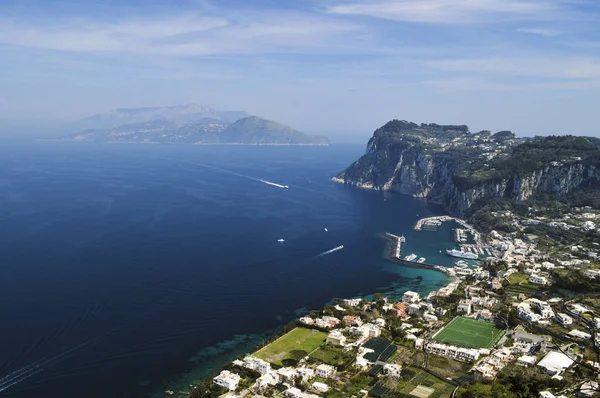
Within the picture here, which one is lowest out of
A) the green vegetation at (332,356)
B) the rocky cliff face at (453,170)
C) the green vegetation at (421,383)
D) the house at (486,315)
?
the green vegetation at (332,356)

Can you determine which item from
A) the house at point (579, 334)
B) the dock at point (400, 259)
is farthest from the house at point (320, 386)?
the dock at point (400, 259)

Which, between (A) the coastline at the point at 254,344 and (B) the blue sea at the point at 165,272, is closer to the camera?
(A) the coastline at the point at 254,344

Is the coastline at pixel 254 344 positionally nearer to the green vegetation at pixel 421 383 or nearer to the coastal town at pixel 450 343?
the coastal town at pixel 450 343

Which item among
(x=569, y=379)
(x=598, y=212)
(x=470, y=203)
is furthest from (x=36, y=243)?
(x=598, y=212)

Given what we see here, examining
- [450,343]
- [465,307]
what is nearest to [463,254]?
[465,307]

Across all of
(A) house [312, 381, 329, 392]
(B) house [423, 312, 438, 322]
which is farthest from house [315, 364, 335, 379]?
(B) house [423, 312, 438, 322]

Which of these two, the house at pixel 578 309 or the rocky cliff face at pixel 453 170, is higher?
the rocky cliff face at pixel 453 170

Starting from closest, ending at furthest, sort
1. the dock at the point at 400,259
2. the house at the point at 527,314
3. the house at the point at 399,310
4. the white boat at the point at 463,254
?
the house at the point at 527,314, the house at the point at 399,310, the dock at the point at 400,259, the white boat at the point at 463,254
